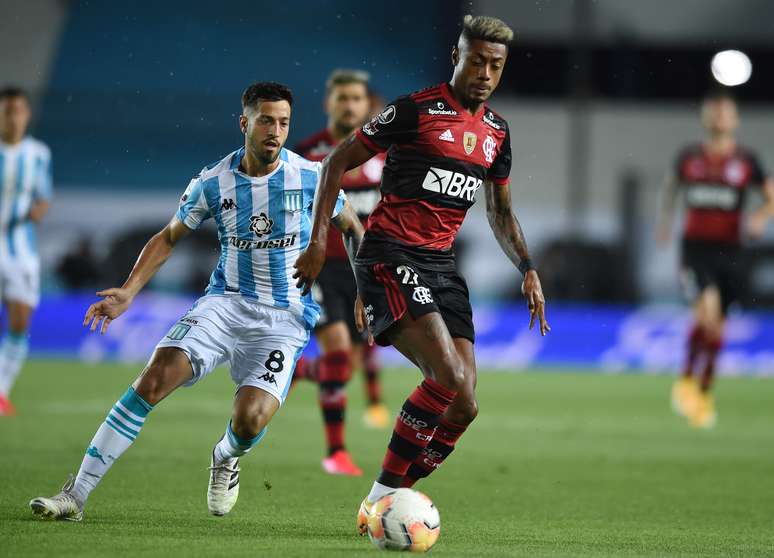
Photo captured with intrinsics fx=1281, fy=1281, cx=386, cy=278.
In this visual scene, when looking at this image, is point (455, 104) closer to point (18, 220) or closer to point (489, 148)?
point (489, 148)

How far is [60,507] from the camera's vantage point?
538 centimetres

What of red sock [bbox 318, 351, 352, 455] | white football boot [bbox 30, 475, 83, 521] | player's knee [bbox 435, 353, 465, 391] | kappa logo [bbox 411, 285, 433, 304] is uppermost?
kappa logo [bbox 411, 285, 433, 304]

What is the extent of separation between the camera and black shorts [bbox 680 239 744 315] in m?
11.8

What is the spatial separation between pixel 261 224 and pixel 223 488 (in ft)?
4.04

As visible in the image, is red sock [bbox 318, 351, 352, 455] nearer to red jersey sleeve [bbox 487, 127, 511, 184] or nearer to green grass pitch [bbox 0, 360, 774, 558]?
green grass pitch [bbox 0, 360, 774, 558]

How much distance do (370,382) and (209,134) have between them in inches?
486

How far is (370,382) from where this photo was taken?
429 inches

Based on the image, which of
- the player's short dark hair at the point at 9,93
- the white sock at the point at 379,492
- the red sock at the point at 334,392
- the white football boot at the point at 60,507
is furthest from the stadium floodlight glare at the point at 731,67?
the white football boot at the point at 60,507

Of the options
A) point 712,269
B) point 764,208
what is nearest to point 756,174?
point 764,208

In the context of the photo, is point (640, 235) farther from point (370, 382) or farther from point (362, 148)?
point (362, 148)

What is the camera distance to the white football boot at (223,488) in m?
5.89

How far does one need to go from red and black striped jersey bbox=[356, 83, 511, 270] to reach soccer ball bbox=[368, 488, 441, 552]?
114 centimetres

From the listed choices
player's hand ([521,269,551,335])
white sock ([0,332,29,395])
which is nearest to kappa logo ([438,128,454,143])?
player's hand ([521,269,551,335])

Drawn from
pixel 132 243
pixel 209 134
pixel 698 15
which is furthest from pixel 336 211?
pixel 698 15
